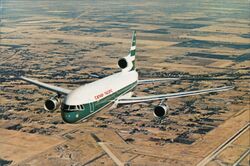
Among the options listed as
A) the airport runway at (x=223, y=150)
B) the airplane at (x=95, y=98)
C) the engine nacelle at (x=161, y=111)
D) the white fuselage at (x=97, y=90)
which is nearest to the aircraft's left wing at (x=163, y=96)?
the airplane at (x=95, y=98)

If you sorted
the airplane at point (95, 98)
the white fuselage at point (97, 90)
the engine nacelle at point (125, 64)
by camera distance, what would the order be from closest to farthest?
1. the airplane at point (95, 98)
2. the white fuselage at point (97, 90)
3. the engine nacelle at point (125, 64)

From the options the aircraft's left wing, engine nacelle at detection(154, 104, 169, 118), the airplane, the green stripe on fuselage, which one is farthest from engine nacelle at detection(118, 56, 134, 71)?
engine nacelle at detection(154, 104, 169, 118)

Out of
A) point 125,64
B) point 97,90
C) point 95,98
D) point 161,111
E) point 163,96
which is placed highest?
point 125,64

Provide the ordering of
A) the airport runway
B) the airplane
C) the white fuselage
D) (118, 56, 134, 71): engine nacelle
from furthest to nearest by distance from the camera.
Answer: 1. (118, 56, 134, 71): engine nacelle
2. the airport runway
3. the white fuselage
4. the airplane

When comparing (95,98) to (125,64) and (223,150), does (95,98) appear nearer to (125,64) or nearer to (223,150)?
(125,64)

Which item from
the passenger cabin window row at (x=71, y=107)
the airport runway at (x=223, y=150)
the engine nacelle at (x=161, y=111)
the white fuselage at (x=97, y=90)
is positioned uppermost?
the white fuselage at (x=97, y=90)

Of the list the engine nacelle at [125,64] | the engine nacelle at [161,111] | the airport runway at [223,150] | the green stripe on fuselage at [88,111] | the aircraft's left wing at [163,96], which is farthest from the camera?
the engine nacelle at [125,64]

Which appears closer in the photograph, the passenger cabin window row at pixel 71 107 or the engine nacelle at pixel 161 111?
the passenger cabin window row at pixel 71 107

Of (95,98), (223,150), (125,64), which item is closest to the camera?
(95,98)

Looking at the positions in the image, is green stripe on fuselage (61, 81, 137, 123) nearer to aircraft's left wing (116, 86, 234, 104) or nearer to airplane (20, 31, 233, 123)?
airplane (20, 31, 233, 123)

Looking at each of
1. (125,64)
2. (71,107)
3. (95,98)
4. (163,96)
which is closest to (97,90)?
(95,98)

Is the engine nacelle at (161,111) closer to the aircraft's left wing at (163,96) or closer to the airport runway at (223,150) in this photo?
the aircraft's left wing at (163,96)
